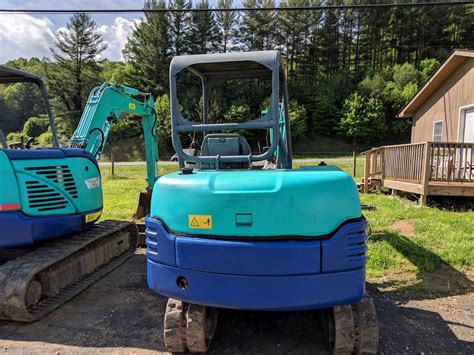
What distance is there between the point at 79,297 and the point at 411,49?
2363 inches

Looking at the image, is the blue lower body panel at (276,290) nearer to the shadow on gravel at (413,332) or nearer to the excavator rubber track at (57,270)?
the shadow on gravel at (413,332)

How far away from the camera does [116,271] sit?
564 cm

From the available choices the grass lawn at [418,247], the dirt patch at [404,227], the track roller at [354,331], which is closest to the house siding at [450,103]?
the grass lawn at [418,247]

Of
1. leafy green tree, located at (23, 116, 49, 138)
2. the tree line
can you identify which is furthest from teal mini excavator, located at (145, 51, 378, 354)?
the tree line

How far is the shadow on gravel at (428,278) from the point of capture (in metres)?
4.72

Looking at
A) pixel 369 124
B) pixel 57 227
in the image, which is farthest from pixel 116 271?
pixel 369 124

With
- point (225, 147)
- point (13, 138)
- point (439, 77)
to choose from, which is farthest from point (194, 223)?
point (439, 77)

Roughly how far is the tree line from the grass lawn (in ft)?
87.2

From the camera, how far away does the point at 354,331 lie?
307cm

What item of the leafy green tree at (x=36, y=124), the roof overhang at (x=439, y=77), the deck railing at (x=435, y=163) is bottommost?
the deck railing at (x=435, y=163)

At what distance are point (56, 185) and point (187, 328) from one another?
8.62 feet

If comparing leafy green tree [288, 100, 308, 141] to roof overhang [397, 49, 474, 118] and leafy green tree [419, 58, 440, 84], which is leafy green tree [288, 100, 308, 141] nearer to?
leafy green tree [419, 58, 440, 84]

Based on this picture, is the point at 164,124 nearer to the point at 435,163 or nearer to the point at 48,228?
A: the point at 435,163

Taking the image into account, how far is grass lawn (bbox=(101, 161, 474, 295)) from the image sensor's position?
5.09 metres
